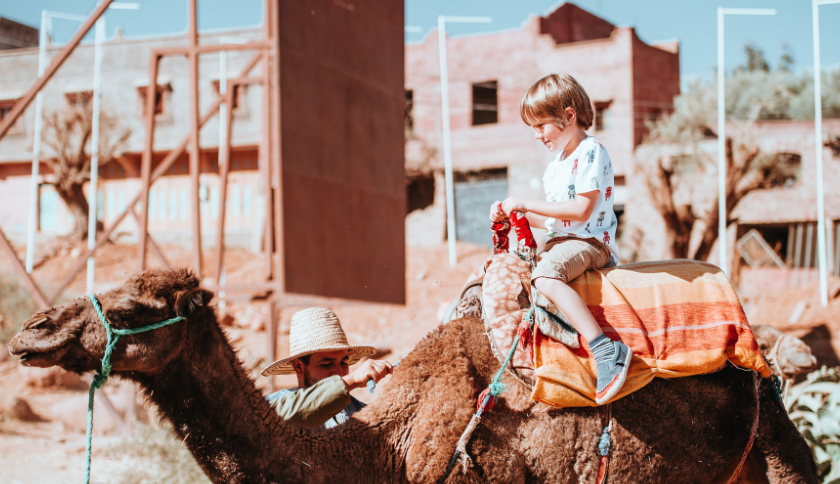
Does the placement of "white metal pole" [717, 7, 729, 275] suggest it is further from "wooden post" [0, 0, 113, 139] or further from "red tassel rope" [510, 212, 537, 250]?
"red tassel rope" [510, 212, 537, 250]

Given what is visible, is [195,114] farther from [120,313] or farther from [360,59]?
[120,313]

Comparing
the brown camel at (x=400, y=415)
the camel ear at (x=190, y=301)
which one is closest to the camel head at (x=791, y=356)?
the brown camel at (x=400, y=415)

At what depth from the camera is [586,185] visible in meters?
3.48

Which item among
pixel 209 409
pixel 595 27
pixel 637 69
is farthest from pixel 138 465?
pixel 595 27

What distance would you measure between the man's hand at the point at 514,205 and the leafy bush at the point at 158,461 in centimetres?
413

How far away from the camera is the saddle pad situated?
10.7 feet

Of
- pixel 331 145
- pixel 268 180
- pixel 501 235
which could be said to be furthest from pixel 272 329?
pixel 501 235

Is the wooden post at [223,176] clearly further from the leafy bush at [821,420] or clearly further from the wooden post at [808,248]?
the wooden post at [808,248]

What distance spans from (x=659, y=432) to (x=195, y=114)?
25.8 feet

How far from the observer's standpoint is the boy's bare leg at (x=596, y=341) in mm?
3211

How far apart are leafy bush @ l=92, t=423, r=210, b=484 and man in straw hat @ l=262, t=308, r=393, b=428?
278cm

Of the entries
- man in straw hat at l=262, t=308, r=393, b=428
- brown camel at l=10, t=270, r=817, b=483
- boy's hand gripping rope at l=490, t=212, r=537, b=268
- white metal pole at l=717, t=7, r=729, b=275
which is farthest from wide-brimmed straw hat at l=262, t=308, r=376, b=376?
white metal pole at l=717, t=7, r=729, b=275

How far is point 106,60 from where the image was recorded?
27.6m

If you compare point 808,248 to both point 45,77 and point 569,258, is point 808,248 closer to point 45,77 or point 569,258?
point 45,77
